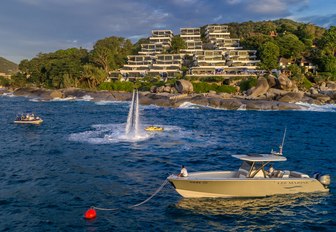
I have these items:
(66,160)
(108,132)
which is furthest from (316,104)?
(66,160)

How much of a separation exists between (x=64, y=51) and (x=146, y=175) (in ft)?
580

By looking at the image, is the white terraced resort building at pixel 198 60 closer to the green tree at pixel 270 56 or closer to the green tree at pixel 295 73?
the green tree at pixel 270 56

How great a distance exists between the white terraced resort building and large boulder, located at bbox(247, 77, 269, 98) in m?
27.1

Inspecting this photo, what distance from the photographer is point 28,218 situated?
19250mm

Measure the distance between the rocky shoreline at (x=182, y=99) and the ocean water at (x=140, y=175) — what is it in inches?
1273

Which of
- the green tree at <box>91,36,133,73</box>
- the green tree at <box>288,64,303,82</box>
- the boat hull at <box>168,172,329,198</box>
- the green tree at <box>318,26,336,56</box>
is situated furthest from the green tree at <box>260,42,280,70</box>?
the boat hull at <box>168,172,329,198</box>

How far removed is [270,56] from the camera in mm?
138625

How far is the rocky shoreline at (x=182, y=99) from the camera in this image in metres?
88.6

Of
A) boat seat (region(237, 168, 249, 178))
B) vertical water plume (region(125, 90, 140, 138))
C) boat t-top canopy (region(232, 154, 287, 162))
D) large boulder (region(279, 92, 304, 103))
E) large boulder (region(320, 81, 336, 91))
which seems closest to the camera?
boat t-top canopy (region(232, 154, 287, 162))

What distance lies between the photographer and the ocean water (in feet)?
62.4

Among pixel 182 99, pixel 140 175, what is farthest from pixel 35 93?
pixel 140 175

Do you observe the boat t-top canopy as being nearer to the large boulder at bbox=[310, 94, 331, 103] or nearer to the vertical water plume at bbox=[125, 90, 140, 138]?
the vertical water plume at bbox=[125, 90, 140, 138]

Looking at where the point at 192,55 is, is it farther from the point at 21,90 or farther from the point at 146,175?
the point at 146,175

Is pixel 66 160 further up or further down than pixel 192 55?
further down
